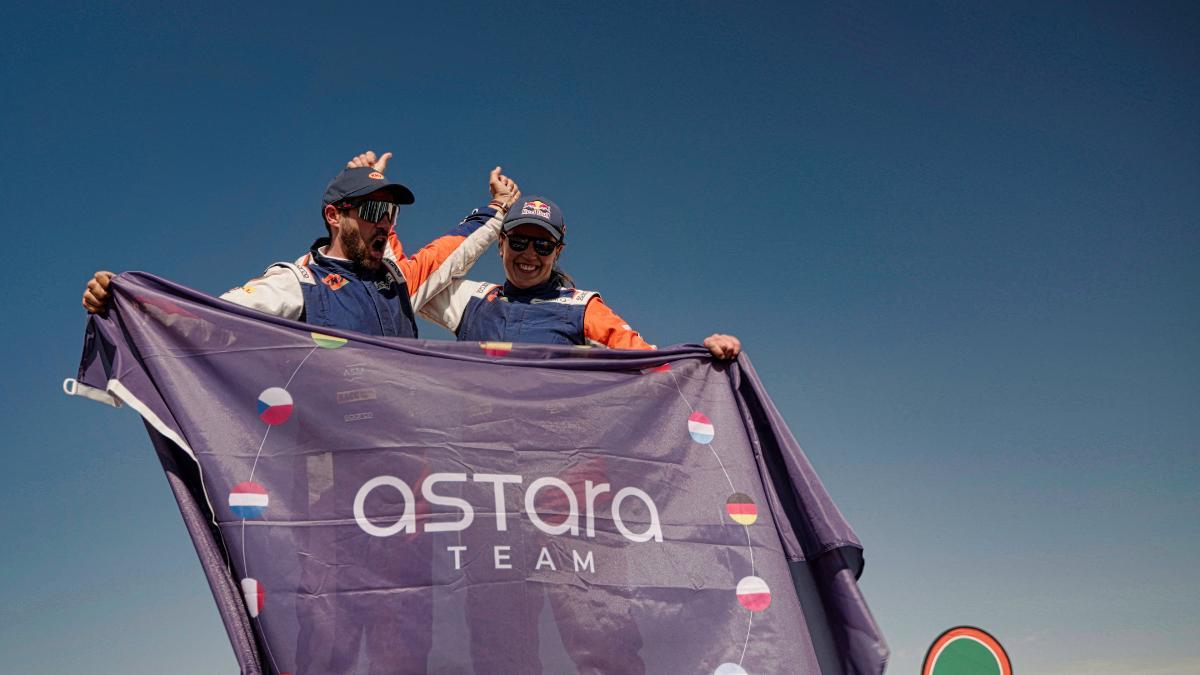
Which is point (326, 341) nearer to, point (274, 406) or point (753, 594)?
point (274, 406)

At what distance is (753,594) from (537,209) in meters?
2.33

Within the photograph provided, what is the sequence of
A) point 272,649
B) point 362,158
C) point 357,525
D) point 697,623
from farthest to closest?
1. point 362,158
2. point 697,623
3. point 357,525
4. point 272,649

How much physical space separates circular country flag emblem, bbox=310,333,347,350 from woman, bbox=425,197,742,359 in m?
1.03

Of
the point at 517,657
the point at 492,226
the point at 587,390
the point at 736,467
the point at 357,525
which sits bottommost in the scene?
the point at 517,657

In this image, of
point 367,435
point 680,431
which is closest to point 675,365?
point 680,431

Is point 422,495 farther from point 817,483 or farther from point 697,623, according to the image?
point 817,483

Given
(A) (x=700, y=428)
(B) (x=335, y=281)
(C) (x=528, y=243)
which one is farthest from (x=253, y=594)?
(C) (x=528, y=243)

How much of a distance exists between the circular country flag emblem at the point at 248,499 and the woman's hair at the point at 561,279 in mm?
2190

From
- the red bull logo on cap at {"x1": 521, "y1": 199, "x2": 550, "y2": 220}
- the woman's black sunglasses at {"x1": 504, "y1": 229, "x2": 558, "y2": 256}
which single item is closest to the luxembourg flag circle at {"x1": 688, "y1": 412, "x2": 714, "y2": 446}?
the woman's black sunglasses at {"x1": 504, "y1": 229, "x2": 558, "y2": 256}

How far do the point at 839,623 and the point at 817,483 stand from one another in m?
0.65

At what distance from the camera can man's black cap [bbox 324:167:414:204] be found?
5.02m

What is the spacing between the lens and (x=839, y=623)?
4.56 m

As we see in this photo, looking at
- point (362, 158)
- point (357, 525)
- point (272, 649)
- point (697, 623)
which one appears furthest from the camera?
point (362, 158)

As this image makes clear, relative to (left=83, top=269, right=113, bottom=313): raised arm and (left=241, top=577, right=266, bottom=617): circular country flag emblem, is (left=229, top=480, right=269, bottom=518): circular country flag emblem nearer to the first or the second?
(left=241, top=577, right=266, bottom=617): circular country flag emblem
